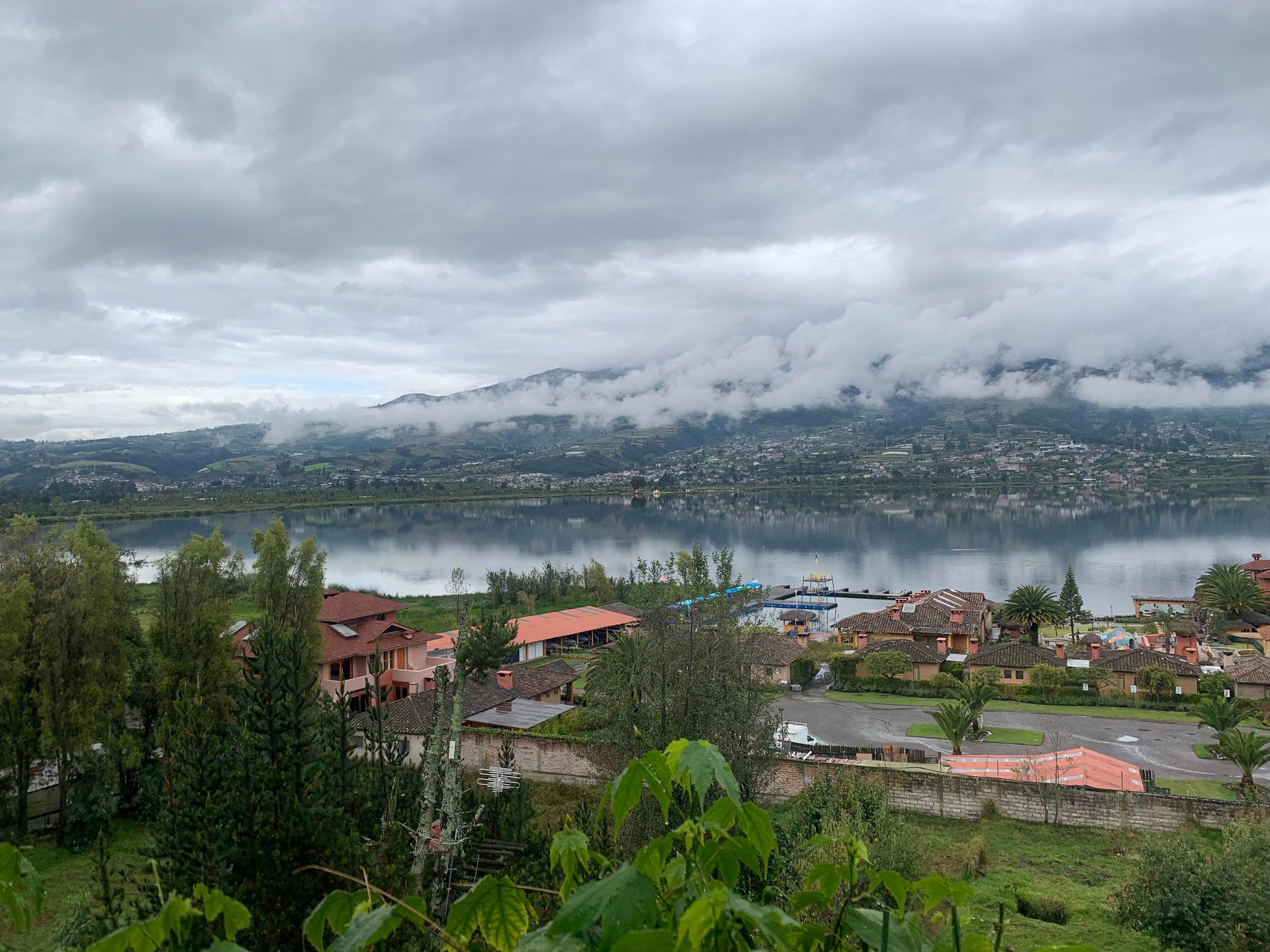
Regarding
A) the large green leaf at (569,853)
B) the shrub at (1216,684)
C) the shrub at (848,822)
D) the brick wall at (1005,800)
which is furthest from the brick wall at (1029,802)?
the large green leaf at (569,853)

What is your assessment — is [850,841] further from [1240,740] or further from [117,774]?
[1240,740]

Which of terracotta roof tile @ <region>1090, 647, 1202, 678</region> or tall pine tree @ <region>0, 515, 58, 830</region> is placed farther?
terracotta roof tile @ <region>1090, 647, 1202, 678</region>

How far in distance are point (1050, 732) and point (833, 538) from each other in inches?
2505

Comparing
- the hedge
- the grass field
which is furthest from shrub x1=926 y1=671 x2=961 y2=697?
the grass field

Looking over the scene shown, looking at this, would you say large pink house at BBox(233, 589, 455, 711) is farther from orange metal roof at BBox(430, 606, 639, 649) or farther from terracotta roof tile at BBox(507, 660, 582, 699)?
orange metal roof at BBox(430, 606, 639, 649)

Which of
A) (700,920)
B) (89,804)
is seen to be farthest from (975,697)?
(700,920)

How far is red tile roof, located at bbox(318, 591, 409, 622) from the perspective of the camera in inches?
950

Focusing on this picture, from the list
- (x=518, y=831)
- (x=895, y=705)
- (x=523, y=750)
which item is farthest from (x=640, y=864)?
(x=895, y=705)

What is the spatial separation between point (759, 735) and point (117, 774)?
11.6 meters

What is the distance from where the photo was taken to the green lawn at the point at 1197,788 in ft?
52.6

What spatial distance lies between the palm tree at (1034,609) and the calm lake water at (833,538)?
38.1 feet

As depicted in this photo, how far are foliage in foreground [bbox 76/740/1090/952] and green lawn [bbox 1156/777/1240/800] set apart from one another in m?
18.2

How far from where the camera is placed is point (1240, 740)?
53.3 ft

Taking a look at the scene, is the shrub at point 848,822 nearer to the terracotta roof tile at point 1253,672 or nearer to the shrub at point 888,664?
the shrub at point 888,664
